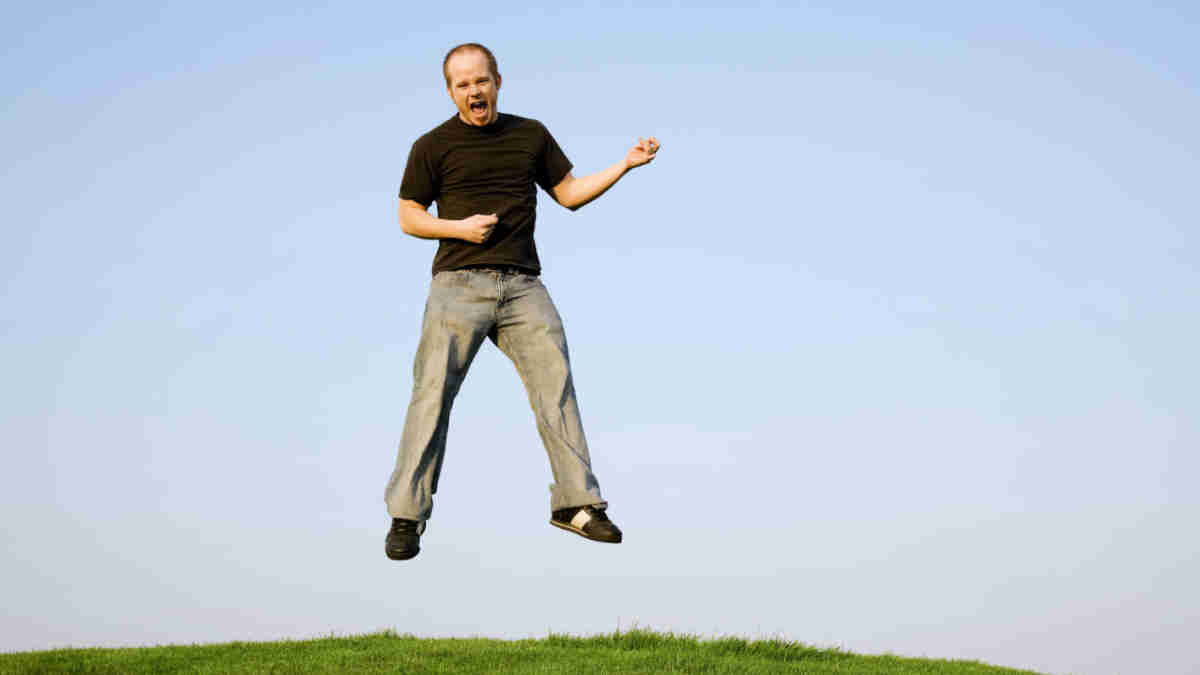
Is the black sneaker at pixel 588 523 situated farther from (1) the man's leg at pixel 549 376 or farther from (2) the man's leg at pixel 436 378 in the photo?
(2) the man's leg at pixel 436 378

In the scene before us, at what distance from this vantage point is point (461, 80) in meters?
7.69

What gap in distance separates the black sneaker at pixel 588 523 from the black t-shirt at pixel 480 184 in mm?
1606

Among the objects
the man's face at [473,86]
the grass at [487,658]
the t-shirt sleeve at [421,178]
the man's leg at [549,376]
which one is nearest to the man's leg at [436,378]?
the man's leg at [549,376]

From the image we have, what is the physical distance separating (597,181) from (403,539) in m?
2.64

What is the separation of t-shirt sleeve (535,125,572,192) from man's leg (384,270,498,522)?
884 millimetres

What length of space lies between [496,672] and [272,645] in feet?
16.4

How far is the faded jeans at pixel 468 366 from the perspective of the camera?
7660 mm

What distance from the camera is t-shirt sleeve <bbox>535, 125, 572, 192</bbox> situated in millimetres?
8133

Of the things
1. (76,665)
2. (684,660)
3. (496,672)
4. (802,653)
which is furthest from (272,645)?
(802,653)

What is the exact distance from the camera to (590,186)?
8.07 m

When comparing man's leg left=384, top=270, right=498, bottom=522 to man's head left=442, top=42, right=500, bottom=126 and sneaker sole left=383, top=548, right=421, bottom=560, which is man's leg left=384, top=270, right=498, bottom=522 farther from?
man's head left=442, top=42, right=500, bottom=126

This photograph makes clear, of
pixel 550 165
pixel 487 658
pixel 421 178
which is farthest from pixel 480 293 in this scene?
pixel 487 658

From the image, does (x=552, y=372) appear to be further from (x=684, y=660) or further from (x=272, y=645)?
(x=272, y=645)

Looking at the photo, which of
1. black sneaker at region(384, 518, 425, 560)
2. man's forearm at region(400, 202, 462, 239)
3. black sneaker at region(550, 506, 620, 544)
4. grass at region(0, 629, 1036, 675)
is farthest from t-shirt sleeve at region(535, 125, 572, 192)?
grass at region(0, 629, 1036, 675)
